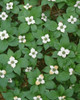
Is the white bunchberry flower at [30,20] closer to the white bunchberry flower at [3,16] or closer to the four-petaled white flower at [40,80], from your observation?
the white bunchberry flower at [3,16]

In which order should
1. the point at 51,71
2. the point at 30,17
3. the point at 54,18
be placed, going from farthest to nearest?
the point at 54,18
the point at 30,17
the point at 51,71

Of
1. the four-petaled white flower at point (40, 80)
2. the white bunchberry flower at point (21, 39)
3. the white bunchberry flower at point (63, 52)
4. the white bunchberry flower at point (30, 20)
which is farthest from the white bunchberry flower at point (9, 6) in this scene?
the four-petaled white flower at point (40, 80)

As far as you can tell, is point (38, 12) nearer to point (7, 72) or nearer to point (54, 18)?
point (54, 18)

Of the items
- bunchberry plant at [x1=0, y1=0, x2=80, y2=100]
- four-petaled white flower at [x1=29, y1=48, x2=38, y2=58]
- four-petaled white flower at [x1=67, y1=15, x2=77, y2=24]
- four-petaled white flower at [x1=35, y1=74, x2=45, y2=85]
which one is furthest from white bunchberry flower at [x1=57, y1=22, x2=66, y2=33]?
four-petaled white flower at [x1=35, y1=74, x2=45, y2=85]

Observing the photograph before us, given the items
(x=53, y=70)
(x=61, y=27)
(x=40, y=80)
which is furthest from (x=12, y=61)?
(x=61, y=27)

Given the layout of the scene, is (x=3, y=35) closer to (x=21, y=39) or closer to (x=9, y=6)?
(x=21, y=39)

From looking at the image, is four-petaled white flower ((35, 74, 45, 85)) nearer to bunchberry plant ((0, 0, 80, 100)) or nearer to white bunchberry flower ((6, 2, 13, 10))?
bunchberry plant ((0, 0, 80, 100))

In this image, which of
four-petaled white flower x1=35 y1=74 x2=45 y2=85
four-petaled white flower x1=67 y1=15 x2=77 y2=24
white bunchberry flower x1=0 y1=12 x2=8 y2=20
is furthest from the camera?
white bunchberry flower x1=0 y1=12 x2=8 y2=20

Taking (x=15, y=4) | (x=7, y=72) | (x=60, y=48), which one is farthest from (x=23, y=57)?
(x=15, y=4)
